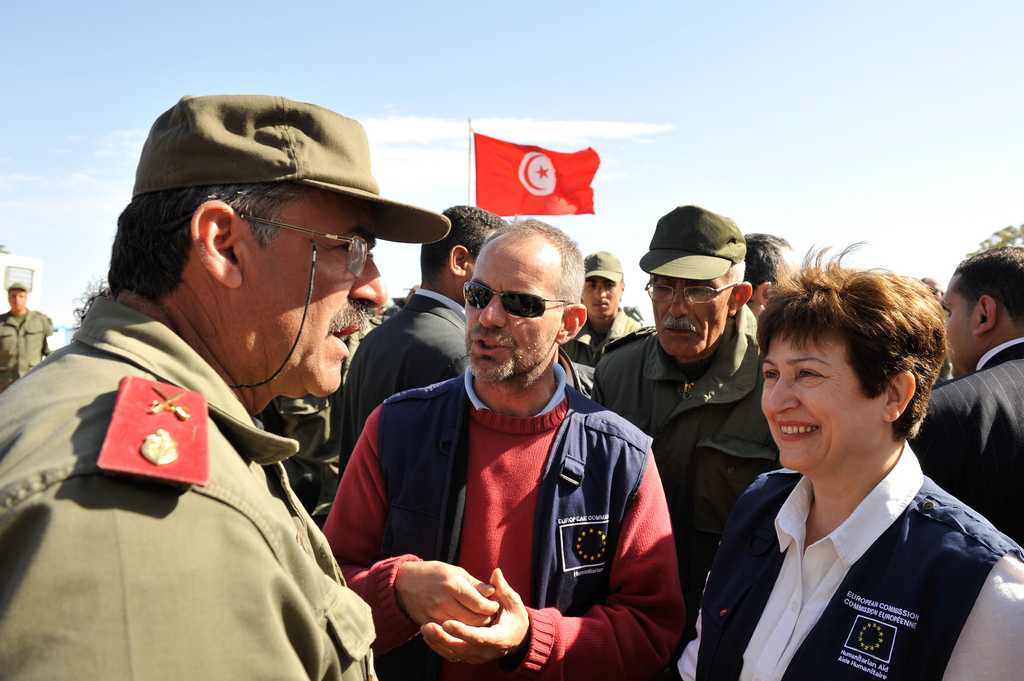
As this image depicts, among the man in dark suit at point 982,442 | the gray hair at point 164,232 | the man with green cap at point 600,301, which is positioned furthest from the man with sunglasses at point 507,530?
the man with green cap at point 600,301

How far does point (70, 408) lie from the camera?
43.9 inches

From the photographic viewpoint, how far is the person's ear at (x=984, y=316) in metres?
3.55

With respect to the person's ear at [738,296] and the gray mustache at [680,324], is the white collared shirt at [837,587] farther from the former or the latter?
the person's ear at [738,296]

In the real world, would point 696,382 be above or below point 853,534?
above

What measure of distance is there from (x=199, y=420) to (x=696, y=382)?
9.67ft

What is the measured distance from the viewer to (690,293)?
3758 mm

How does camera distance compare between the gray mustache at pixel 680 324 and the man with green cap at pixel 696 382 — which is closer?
the man with green cap at pixel 696 382

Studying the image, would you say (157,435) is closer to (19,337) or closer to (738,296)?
(738,296)

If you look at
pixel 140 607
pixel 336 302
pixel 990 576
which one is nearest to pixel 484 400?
pixel 336 302

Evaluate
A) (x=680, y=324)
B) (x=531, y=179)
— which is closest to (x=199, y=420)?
(x=680, y=324)

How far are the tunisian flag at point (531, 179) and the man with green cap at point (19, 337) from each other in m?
8.81

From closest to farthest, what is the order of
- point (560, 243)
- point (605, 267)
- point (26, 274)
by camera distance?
1. point (560, 243)
2. point (605, 267)
3. point (26, 274)

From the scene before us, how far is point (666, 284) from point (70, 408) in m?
3.19

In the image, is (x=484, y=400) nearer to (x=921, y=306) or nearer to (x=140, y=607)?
(x=921, y=306)
